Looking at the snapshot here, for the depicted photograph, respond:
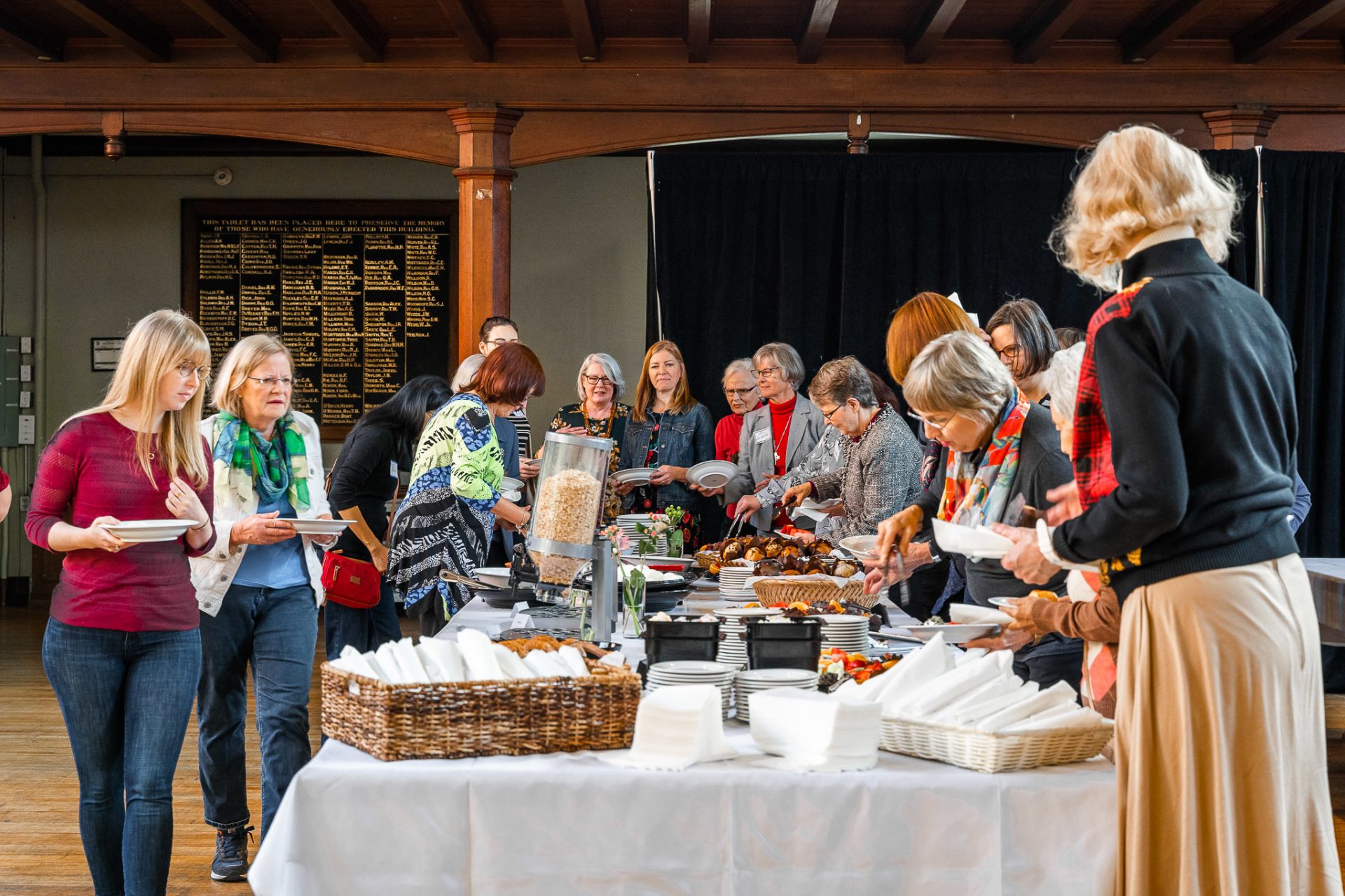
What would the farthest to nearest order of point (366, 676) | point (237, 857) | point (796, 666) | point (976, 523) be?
point (237, 857), point (976, 523), point (796, 666), point (366, 676)

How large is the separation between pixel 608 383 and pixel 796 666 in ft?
11.4

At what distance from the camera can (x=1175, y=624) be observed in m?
1.58

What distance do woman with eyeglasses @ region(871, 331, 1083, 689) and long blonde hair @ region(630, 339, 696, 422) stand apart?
301cm

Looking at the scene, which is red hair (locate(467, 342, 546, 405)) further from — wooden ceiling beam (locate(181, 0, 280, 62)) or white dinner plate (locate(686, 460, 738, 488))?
wooden ceiling beam (locate(181, 0, 280, 62))

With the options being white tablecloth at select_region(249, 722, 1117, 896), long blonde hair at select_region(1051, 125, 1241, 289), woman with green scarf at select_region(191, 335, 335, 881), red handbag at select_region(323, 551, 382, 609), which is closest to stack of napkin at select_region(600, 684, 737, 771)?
white tablecloth at select_region(249, 722, 1117, 896)

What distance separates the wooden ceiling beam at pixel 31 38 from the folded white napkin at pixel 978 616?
5006mm

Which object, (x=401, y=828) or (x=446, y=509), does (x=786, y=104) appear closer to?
(x=446, y=509)

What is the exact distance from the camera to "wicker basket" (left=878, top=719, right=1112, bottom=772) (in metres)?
1.66

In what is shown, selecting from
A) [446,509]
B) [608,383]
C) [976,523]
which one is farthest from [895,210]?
[976,523]

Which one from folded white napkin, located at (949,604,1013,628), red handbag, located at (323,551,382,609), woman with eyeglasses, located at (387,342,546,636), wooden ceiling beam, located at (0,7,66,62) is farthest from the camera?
wooden ceiling beam, located at (0,7,66,62)

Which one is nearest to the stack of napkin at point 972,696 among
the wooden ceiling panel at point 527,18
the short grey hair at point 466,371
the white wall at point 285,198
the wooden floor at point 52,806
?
the wooden floor at point 52,806

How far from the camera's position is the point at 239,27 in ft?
17.3

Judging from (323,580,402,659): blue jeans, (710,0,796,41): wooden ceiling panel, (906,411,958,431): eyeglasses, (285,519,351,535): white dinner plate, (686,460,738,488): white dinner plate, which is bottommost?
(323,580,402,659): blue jeans

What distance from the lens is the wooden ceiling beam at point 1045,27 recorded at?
4.96 m
